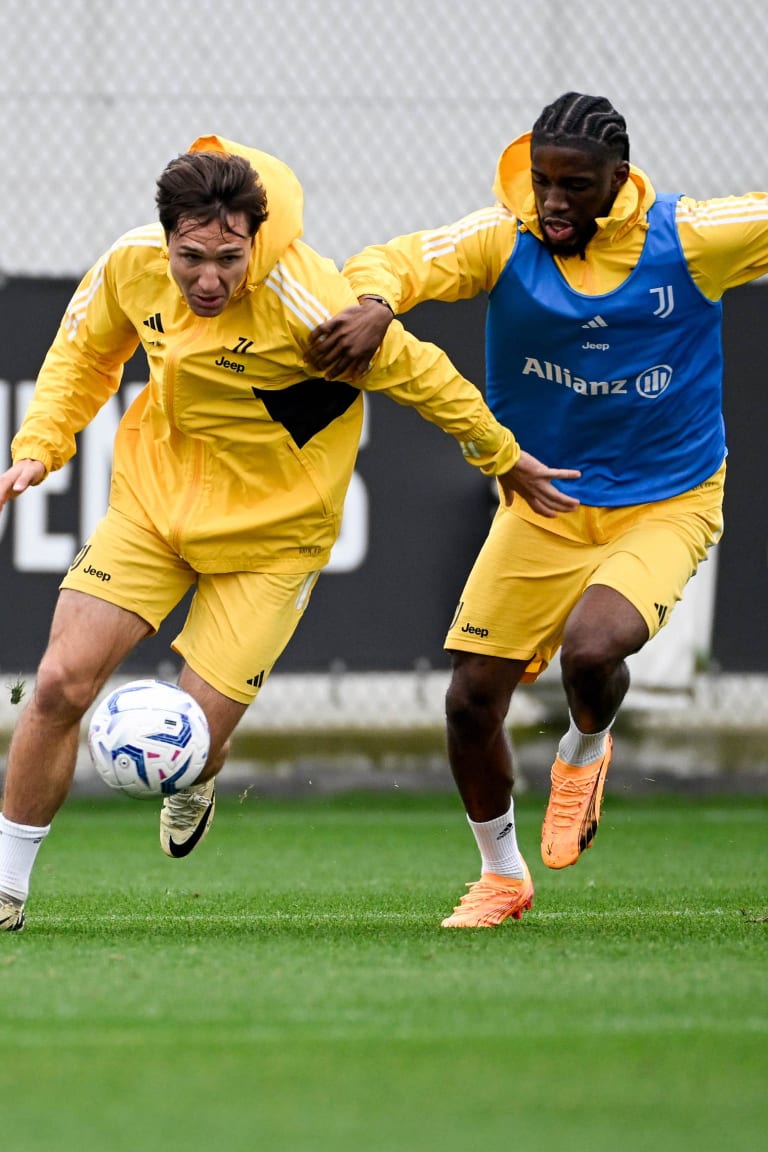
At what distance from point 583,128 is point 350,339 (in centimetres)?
98

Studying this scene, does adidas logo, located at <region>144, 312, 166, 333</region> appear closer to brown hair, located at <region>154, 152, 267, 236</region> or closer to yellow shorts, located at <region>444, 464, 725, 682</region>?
brown hair, located at <region>154, 152, 267, 236</region>

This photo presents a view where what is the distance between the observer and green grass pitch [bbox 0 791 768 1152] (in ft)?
10.9

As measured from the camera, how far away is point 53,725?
5426mm

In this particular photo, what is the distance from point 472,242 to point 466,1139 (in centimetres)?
325

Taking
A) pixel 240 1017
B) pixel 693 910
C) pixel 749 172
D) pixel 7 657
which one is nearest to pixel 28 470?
pixel 240 1017

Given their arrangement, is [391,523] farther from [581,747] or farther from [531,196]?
[531,196]

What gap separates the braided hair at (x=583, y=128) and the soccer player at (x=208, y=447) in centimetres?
71

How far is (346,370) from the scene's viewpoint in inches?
210

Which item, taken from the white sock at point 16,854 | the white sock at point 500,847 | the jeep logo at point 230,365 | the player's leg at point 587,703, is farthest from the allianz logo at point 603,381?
the white sock at point 16,854

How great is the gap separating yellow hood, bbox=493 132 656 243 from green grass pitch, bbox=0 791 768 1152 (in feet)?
6.87

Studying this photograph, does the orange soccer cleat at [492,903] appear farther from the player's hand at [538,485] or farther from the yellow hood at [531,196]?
the yellow hood at [531,196]

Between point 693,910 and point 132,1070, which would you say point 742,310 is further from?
point 132,1070

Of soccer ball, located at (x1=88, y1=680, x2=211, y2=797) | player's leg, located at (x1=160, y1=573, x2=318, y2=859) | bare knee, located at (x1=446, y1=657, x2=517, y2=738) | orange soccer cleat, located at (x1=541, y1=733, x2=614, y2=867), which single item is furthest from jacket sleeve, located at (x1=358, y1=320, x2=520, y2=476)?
orange soccer cleat, located at (x1=541, y1=733, x2=614, y2=867)

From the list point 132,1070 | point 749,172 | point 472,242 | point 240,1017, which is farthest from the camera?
point 749,172
